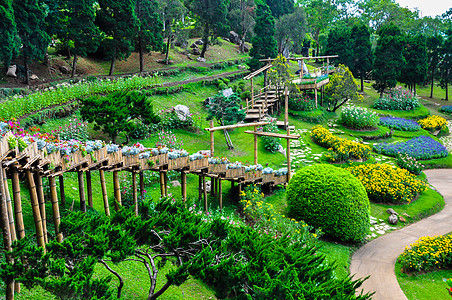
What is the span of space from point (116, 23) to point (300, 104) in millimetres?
12975

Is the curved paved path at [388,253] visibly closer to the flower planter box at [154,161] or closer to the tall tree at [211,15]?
the flower planter box at [154,161]

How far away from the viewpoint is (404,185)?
16.6m

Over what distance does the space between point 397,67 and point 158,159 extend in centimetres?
2781

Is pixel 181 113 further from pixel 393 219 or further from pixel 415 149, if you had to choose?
pixel 415 149

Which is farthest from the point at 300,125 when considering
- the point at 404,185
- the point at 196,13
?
the point at 196,13

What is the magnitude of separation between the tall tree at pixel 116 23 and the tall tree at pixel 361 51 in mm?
20731

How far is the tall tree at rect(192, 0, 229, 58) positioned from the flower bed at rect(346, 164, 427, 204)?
71.7 feet

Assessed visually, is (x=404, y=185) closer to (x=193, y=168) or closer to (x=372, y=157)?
(x=372, y=157)

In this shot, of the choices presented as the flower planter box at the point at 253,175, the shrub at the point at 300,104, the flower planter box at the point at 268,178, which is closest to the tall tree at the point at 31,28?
the flower planter box at the point at 253,175

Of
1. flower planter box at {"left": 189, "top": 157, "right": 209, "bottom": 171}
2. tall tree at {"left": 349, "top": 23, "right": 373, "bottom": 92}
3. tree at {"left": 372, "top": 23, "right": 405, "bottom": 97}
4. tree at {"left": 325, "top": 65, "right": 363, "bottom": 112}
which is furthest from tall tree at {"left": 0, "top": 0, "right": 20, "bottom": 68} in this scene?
tall tree at {"left": 349, "top": 23, "right": 373, "bottom": 92}

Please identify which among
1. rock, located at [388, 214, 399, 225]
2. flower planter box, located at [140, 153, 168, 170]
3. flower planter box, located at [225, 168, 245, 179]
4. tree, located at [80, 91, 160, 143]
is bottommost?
rock, located at [388, 214, 399, 225]

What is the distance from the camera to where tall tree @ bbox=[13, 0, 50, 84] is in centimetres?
1872

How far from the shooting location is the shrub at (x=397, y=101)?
104 feet

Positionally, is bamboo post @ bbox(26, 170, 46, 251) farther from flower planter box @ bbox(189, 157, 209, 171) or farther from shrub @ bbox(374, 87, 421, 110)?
shrub @ bbox(374, 87, 421, 110)
